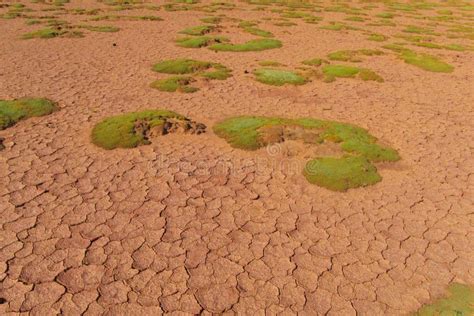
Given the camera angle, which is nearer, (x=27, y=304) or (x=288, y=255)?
(x=27, y=304)

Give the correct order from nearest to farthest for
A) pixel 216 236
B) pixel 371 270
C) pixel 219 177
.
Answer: pixel 371 270
pixel 216 236
pixel 219 177

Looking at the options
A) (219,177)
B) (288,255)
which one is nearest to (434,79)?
(219,177)

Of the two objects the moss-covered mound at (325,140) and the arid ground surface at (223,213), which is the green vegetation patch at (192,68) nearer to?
the arid ground surface at (223,213)

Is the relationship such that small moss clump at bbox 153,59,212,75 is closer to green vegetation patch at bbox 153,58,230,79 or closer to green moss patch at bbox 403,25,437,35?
green vegetation patch at bbox 153,58,230,79

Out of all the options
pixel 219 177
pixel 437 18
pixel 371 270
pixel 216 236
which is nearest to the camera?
pixel 371 270

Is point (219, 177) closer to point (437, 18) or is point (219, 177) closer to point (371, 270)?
point (371, 270)

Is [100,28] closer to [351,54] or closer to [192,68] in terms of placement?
[192,68]
